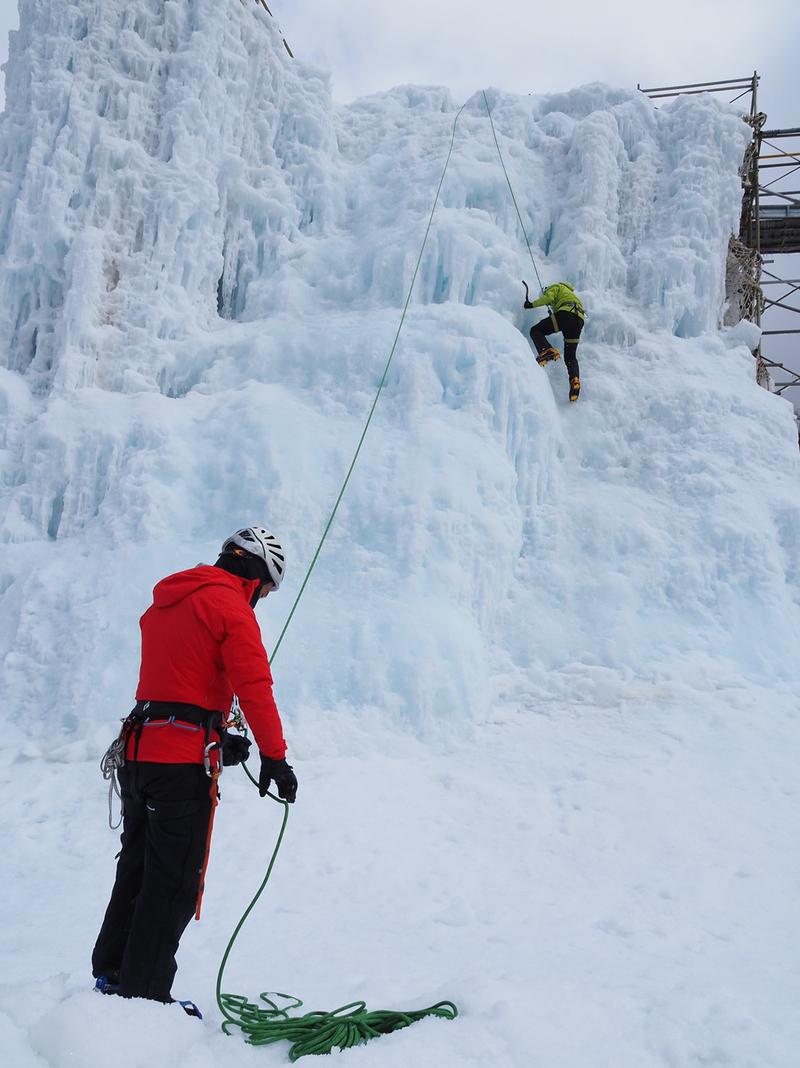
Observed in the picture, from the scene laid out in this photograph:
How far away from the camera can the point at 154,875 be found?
108 inches

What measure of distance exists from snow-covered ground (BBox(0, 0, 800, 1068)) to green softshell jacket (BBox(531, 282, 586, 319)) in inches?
15.8

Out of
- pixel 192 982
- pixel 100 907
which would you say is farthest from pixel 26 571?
pixel 192 982

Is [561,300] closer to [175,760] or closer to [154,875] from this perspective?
[175,760]

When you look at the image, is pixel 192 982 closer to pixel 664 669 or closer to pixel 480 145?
pixel 664 669

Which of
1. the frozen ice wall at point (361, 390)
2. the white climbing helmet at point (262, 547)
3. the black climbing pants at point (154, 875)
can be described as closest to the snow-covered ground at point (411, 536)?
the frozen ice wall at point (361, 390)

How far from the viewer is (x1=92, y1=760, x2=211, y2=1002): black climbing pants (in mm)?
2688

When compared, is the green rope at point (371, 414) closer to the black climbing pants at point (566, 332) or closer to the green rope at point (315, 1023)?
the black climbing pants at point (566, 332)

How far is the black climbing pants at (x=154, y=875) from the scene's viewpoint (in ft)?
8.82

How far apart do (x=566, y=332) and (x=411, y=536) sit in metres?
3.95

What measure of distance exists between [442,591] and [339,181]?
706 centimetres

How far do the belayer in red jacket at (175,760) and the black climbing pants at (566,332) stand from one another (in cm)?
763

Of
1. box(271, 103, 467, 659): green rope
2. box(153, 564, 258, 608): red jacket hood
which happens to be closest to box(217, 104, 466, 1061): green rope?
box(153, 564, 258, 608): red jacket hood

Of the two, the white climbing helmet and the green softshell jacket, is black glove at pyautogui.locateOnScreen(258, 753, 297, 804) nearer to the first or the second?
the white climbing helmet

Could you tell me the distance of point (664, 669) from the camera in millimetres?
7184
